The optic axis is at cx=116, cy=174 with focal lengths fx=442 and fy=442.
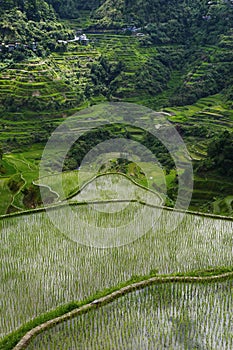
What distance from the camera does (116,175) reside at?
9477 millimetres

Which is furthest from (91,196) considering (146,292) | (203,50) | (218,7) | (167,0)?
(167,0)

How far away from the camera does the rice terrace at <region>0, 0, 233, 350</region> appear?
4965mm

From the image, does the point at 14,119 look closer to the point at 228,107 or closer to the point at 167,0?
the point at 228,107

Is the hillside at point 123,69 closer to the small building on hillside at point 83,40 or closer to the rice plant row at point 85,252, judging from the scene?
the small building on hillside at point 83,40

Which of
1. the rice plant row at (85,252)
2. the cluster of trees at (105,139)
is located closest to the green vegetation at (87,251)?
the rice plant row at (85,252)

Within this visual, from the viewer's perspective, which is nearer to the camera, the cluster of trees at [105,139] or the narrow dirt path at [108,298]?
the narrow dirt path at [108,298]

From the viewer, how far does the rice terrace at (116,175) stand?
16.3 feet

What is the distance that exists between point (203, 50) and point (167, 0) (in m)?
8.71

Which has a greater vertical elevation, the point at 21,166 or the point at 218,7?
the point at 218,7

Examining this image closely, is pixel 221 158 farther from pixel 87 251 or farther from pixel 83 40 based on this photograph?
pixel 83 40

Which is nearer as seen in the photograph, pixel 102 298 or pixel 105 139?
pixel 102 298

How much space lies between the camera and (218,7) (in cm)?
4094

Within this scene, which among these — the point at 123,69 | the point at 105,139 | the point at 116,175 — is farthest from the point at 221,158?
the point at 123,69

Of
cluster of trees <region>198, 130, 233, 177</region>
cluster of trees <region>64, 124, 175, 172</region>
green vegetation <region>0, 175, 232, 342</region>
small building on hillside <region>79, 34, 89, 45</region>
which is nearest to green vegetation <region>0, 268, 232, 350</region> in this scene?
green vegetation <region>0, 175, 232, 342</region>
